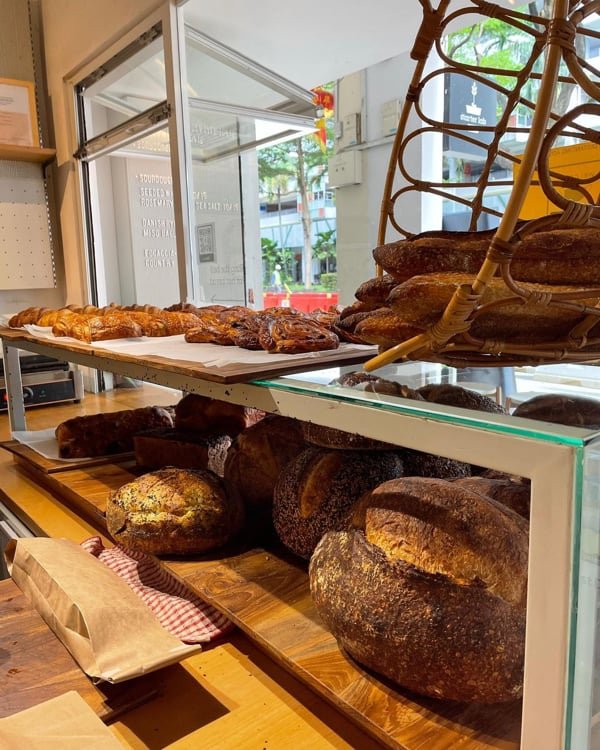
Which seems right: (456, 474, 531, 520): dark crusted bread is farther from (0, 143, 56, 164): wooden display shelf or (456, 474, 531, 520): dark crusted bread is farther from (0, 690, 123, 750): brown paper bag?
(0, 143, 56, 164): wooden display shelf

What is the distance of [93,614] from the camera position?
0.80 meters

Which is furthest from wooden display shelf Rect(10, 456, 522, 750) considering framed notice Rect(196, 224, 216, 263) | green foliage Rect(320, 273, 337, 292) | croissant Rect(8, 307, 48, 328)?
green foliage Rect(320, 273, 337, 292)

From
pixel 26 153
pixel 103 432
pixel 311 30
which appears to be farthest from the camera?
pixel 26 153

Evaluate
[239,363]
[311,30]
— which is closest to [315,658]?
[239,363]

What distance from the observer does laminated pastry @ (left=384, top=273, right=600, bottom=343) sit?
497mm

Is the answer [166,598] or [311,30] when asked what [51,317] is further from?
[311,30]

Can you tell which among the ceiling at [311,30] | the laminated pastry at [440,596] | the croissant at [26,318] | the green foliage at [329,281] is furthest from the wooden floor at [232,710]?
the green foliage at [329,281]

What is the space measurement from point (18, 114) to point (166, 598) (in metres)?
3.04

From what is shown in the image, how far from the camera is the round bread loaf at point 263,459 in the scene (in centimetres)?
107

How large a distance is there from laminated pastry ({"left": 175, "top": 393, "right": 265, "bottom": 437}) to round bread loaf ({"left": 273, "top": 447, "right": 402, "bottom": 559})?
491mm

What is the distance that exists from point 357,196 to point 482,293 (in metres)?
3.03

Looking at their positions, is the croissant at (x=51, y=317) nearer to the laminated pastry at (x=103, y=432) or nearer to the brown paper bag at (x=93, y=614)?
the laminated pastry at (x=103, y=432)

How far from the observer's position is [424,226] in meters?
2.92

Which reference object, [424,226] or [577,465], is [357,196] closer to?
[424,226]
